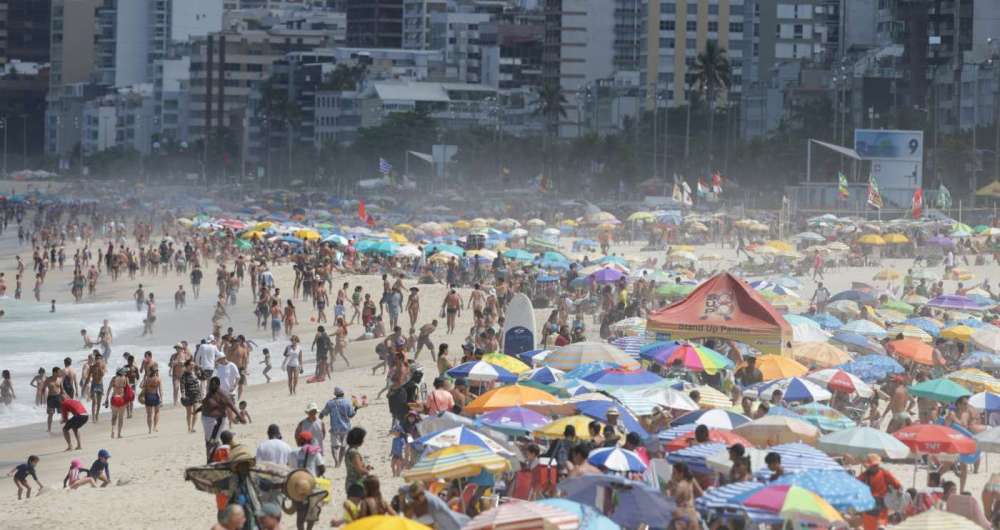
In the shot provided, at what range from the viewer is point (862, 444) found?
47.3 ft

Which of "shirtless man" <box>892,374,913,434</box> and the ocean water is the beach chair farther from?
the ocean water

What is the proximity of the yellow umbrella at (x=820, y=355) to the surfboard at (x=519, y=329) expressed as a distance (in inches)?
130

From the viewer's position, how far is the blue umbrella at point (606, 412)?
50.2ft

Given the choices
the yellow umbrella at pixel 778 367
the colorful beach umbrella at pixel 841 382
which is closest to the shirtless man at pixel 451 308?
the yellow umbrella at pixel 778 367

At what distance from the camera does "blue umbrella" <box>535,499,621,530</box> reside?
10922mm

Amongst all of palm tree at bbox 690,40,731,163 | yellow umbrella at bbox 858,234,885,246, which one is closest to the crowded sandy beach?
yellow umbrella at bbox 858,234,885,246

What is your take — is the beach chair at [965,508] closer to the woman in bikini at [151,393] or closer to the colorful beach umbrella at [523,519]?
the colorful beach umbrella at [523,519]

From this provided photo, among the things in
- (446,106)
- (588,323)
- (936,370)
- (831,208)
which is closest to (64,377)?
(936,370)

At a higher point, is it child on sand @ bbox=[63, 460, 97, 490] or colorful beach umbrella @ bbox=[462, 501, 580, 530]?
colorful beach umbrella @ bbox=[462, 501, 580, 530]

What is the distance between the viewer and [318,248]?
167 feet

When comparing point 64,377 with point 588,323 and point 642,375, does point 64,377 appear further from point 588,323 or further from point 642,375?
point 588,323

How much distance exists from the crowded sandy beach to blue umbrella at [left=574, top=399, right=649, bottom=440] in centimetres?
3

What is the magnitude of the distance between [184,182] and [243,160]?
1145cm

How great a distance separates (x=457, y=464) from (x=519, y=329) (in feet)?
30.0
